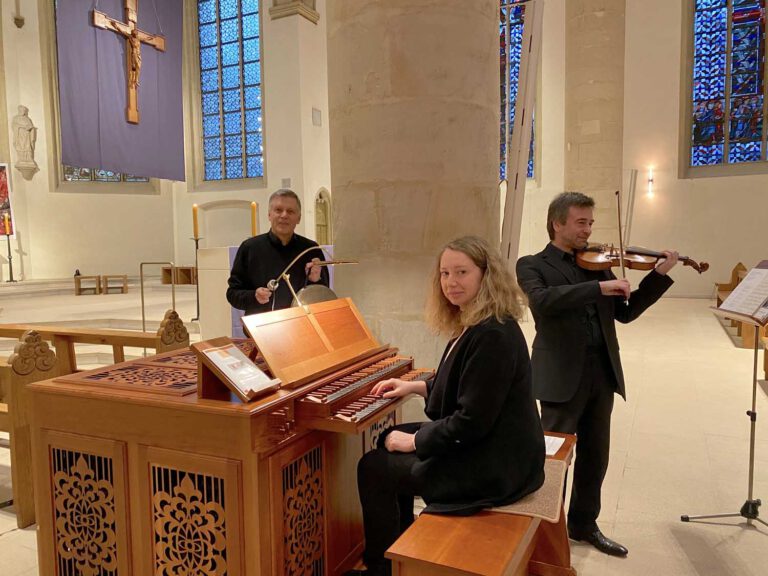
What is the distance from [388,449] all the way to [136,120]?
19.1 feet

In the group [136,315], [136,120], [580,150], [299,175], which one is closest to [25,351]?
[136,120]

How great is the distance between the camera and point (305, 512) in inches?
86.5

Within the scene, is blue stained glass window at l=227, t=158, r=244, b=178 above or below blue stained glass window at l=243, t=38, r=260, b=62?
below

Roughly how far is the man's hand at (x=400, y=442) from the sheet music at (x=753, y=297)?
1.63 meters

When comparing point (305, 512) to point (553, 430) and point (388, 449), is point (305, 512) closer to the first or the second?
point (388, 449)

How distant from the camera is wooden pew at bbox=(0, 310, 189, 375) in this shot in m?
3.60

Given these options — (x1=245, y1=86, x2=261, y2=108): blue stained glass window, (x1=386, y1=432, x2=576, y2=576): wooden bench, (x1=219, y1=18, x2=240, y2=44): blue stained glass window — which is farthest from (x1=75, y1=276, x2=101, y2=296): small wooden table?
(x1=386, y1=432, x2=576, y2=576): wooden bench

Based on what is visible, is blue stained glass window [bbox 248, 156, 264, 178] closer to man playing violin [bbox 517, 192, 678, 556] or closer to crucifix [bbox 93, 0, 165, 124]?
crucifix [bbox 93, 0, 165, 124]

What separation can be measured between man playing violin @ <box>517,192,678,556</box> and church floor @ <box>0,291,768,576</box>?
0.93 ft

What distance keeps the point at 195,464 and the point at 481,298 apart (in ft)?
3.59

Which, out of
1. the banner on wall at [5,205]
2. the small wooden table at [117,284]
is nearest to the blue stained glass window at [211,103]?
the banner on wall at [5,205]

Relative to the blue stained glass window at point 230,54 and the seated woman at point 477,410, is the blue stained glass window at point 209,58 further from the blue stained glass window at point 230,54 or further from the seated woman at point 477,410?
the seated woman at point 477,410

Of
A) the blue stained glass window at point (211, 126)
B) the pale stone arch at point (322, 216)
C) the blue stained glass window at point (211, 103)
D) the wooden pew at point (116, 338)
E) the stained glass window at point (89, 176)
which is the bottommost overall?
the wooden pew at point (116, 338)

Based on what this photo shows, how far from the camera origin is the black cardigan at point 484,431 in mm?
1813
